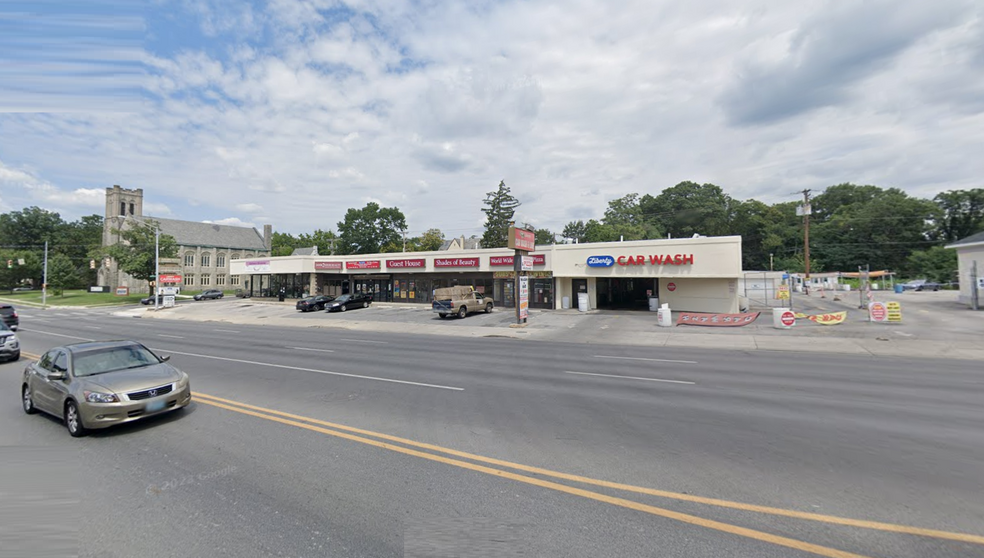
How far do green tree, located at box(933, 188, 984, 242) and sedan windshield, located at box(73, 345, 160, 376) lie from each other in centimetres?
11457

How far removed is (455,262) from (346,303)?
380 inches

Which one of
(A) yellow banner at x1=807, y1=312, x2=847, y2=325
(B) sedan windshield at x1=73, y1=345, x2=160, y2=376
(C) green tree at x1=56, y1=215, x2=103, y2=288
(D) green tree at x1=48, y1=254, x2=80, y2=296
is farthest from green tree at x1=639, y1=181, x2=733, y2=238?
(C) green tree at x1=56, y1=215, x2=103, y2=288

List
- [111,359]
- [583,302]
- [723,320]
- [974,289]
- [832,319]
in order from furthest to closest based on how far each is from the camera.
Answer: [583,302] → [974,289] → [723,320] → [832,319] → [111,359]

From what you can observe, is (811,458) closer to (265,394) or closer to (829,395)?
(829,395)

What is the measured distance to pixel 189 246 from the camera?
82188mm

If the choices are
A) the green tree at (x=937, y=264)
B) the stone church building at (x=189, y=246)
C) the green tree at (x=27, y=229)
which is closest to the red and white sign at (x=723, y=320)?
the green tree at (x=937, y=264)

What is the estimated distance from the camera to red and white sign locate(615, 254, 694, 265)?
26.9 meters

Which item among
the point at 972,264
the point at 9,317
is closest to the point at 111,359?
the point at 9,317

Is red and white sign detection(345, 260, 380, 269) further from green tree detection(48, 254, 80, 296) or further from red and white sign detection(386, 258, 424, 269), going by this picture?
green tree detection(48, 254, 80, 296)

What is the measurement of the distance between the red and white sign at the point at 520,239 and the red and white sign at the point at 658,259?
6778mm

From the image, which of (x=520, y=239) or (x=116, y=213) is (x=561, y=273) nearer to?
(x=520, y=239)

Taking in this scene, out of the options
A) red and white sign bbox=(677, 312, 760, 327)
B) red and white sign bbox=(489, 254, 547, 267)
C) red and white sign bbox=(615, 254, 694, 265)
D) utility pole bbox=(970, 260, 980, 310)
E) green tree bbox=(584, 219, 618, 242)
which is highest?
green tree bbox=(584, 219, 618, 242)

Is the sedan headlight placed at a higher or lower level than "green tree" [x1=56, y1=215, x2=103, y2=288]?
lower

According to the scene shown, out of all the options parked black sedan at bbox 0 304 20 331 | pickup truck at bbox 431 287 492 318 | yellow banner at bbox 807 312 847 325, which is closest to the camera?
yellow banner at bbox 807 312 847 325
